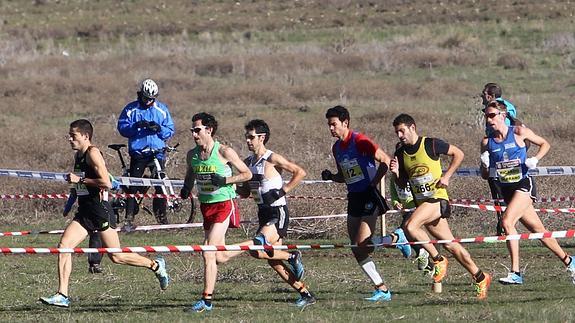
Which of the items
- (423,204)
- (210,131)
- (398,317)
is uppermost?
(210,131)

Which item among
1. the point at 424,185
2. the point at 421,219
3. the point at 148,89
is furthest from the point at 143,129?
the point at 421,219

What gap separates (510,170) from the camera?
11.7 meters

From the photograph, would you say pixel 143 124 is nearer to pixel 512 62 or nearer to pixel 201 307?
pixel 201 307

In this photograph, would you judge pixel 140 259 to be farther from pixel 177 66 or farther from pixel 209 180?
pixel 177 66

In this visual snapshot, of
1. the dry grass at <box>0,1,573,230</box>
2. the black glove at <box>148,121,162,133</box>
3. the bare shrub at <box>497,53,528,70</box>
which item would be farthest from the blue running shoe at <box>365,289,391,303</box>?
the bare shrub at <box>497,53,528,70</box>

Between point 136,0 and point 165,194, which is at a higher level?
point 136,0

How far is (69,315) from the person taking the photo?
10.5 meters

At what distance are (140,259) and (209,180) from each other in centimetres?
117

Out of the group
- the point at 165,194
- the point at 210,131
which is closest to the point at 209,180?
the point at 210,131

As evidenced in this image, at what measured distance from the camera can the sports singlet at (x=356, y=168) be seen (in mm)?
11016

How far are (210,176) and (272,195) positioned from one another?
0.62 meters

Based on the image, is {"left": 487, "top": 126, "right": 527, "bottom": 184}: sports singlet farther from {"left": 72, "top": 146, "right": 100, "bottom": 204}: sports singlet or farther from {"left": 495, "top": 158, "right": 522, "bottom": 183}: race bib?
{"left": 72, "top": 146, "right": 100, "bottom": 204}: sports singlet

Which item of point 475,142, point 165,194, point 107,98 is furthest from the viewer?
point 107,98

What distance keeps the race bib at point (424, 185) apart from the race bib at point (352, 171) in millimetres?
482
